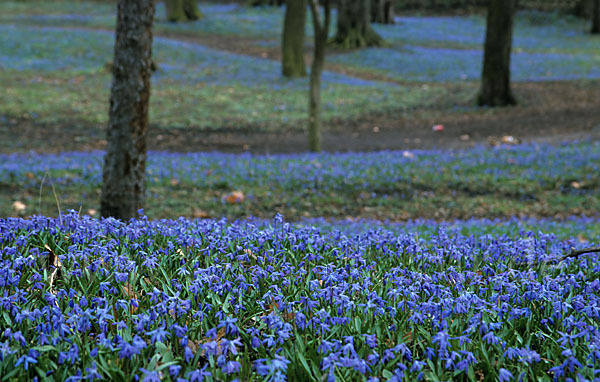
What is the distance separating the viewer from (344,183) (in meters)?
12.4

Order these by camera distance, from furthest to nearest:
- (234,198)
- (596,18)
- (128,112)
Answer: (596,18) → (234,198) → (128,112)

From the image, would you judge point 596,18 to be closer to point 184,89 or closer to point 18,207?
point 184,89

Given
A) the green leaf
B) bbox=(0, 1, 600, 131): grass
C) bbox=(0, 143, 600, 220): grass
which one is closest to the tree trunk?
bbox=(0, 1, 600, 131): grass

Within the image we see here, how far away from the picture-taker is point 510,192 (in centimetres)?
1199

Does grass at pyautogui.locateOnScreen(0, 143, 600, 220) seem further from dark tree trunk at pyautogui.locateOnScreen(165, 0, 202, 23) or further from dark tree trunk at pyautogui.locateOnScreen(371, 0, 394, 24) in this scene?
dark tree trunk at pyautogui.locateOnScreen(371, 0, 394, 24)

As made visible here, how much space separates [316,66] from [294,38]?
1169cm

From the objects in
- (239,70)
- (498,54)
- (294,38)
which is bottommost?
(239,70)

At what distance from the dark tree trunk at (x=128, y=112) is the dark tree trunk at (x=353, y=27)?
1186 inches

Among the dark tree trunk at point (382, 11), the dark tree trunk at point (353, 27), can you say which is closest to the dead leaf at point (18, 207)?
the dark tree trunk at point (353, 27)

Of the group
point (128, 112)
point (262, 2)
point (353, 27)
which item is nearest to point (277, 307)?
point (128, 112)

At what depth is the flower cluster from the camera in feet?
7.35

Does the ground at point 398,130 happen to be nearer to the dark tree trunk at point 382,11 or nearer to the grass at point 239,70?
the grass at point 239,70

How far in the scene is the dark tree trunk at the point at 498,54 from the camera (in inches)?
819

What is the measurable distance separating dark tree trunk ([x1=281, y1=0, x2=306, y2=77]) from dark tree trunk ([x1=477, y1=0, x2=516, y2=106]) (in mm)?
8406
